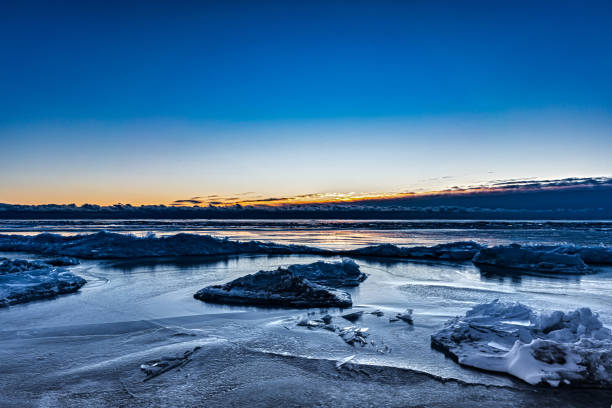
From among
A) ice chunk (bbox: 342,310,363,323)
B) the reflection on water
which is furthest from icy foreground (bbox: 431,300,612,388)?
the reflection on water

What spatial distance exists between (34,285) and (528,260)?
13.0 m

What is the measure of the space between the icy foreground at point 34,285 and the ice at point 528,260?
1136 centimetres

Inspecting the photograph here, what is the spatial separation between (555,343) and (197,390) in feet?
11.7

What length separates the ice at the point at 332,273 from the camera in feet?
29.0

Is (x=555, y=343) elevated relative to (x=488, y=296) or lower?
elevated

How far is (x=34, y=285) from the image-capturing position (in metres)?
7.54

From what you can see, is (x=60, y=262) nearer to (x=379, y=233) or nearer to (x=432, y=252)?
(x=432, y=252)

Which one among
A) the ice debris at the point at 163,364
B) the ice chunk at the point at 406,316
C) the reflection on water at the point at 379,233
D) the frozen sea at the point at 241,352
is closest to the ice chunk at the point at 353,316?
the frozen sea at the point at 241,352

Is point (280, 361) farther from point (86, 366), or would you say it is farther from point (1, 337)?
point (1, 337)

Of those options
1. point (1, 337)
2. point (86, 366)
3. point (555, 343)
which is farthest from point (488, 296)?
point (1, 337)

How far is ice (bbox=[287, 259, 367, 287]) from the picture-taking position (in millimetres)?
8841

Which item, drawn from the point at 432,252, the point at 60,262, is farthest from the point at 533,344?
the point at 60,262

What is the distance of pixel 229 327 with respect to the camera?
207 inches

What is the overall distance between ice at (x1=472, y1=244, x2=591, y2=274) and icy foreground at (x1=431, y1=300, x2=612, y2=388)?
7.10 m
